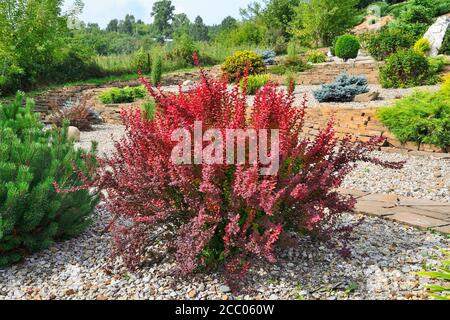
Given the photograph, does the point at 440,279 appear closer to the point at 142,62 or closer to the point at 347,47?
the point at 347,47

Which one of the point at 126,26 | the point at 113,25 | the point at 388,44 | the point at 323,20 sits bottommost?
the point at 388,44

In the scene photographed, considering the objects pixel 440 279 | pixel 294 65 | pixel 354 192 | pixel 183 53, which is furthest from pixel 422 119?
pixel 183 53

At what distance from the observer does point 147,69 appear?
19.8 metres

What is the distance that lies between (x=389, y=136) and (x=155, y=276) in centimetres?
511

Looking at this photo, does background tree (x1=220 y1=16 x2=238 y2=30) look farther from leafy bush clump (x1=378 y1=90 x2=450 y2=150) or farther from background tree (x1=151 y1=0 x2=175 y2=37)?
leafy bush clump (x1=378 y1=90 x2=450 y2=150)

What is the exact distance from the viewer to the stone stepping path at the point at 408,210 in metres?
3.72

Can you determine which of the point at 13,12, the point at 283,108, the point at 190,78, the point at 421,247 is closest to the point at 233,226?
the point at 283,108

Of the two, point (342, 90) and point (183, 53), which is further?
point (183, 53)

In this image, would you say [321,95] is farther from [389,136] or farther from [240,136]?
[240,136]

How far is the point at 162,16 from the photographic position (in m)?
67.6

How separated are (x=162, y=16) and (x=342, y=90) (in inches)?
2449

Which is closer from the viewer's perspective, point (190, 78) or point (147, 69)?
point (190, 78)

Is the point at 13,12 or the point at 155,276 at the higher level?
the point at 13,12

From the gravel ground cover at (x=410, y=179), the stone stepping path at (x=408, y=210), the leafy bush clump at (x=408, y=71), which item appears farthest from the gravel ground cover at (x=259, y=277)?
the leafy bush clump at (x=408, y=71)
